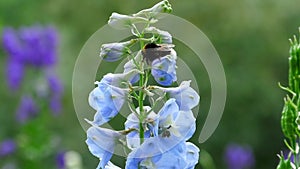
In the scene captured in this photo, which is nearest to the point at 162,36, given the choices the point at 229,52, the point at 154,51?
the point at 154,51

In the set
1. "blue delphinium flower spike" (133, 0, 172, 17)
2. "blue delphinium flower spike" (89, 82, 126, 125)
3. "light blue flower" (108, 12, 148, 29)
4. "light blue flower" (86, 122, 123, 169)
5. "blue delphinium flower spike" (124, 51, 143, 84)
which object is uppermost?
"blue delphinium flower spike" (133, 0, 172, 17)

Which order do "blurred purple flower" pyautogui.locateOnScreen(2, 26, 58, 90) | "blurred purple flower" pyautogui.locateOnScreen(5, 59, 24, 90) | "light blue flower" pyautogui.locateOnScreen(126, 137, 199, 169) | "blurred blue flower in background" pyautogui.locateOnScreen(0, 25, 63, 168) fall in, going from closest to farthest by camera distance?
1. "light blue flower" pyautogui.locateOnScreen(126, 137, 199, 169)
2. "blurred blue flower in background" pyautogui.locateOnScreen(0, 25, 63, 168)
3. "blurred purple flower" pyautogui.locateOnScreen(2, 26, 58, 90)
4. "blurred purple flower" pyautogui.locateOnScreen(5, 59, 24, 90)

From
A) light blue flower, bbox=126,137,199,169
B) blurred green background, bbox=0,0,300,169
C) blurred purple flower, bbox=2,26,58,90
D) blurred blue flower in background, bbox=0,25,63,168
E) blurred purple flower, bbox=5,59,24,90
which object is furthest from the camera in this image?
blurred green background, bbox=0,0,300,169

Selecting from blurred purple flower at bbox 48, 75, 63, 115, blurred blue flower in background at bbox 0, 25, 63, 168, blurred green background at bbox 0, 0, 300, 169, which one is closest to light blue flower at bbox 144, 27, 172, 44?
blurred blue flower in background at bbox 0, 25, 63, 168

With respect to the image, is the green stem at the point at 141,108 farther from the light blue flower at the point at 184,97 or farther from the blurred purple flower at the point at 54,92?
the blurred purple flower at the point at 54,92

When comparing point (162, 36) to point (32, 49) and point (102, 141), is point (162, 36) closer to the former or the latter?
point (102, 141)

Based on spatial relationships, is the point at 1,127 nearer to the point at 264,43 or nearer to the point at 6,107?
the point at 6,107

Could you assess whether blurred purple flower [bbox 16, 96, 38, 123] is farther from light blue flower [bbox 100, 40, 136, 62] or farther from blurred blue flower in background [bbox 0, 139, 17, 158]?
light blue flower [bbox 100, 40, 136, 62]

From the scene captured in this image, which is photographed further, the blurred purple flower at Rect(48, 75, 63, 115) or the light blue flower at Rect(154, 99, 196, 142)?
the blurred purple flower at Rect(48, 75, 63, 115)
